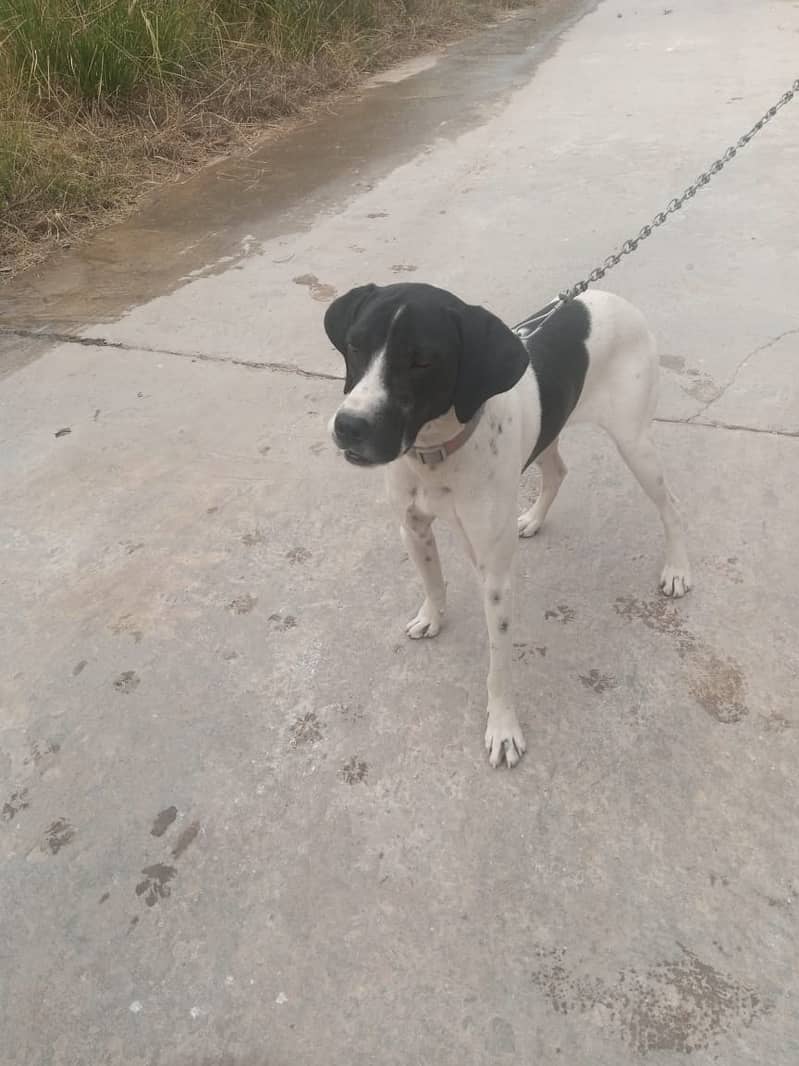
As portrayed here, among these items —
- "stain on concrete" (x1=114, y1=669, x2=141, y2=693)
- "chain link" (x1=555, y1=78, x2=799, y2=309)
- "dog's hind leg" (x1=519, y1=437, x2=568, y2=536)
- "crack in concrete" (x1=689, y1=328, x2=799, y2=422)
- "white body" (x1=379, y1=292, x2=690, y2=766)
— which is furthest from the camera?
"crack in concrete" (x1=689, y1=328, x2=799, y2=422)

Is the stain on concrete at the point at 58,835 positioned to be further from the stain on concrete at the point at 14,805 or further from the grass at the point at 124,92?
the grass at the point at 124,92

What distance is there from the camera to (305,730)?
7.29 ft

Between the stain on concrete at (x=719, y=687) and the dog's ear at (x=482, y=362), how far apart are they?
3.62 ft

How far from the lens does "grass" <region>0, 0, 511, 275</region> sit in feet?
18.1

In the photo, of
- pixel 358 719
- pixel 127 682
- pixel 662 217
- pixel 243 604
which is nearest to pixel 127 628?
pixel 127 682

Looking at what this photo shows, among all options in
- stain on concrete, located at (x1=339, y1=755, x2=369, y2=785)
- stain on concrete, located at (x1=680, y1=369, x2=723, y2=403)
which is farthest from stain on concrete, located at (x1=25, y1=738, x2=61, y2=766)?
stain on concrete, located at (x1=680, y1=369, x2=723, y2=403)

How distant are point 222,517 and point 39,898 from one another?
1.51 m

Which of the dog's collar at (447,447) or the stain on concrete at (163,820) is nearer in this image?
the dog's collar at (447,447)

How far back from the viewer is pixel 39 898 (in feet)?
6.12

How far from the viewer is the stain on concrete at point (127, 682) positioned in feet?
7.82

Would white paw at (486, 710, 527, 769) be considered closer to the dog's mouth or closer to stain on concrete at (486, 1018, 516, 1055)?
stain on concrete at (486, 1018, 516, 1055)

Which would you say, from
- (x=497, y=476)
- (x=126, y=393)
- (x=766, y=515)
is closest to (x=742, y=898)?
(x=497, y=476)

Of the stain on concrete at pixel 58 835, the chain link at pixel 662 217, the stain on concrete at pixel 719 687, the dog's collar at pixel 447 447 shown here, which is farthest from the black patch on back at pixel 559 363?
the stain on concrete at pixel 58 835

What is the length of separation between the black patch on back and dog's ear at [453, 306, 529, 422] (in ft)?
1.41
